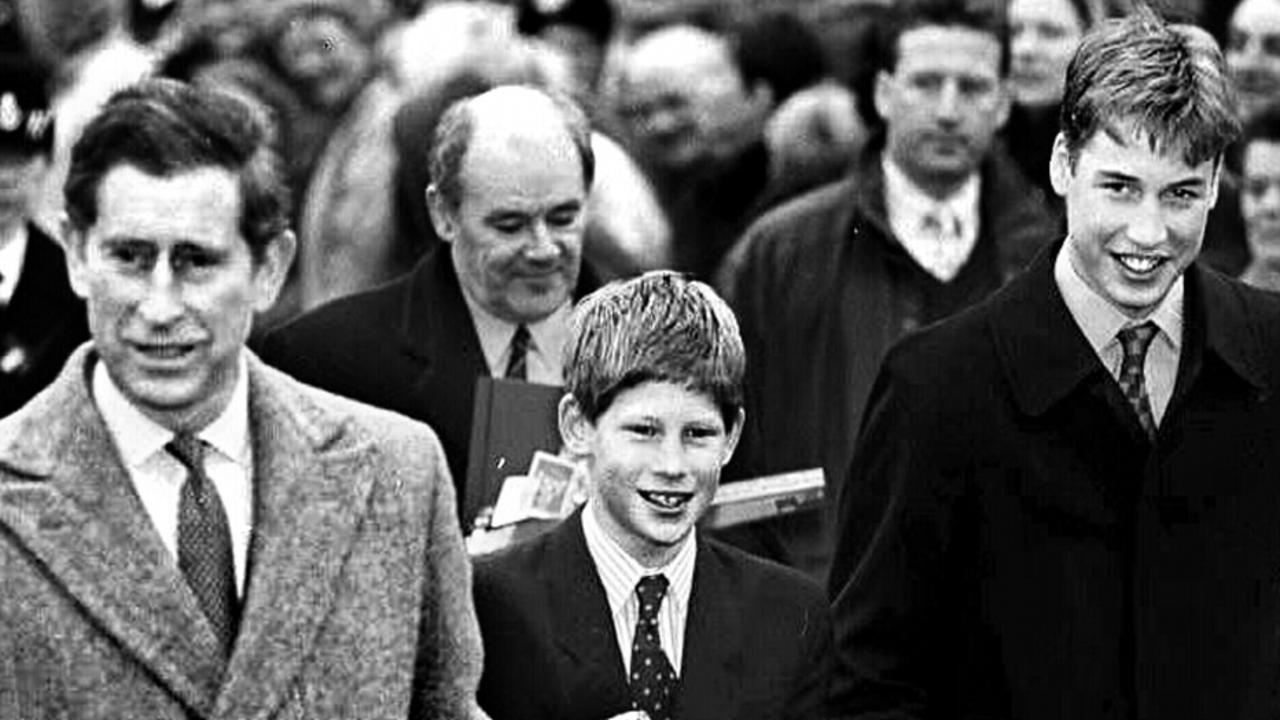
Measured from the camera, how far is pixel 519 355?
771 centimetres

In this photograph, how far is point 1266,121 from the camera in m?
9.85

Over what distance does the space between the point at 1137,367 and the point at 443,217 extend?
75.2 inches

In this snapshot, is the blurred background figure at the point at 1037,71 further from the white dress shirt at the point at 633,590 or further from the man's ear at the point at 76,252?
the man's ear at the point at 76,252

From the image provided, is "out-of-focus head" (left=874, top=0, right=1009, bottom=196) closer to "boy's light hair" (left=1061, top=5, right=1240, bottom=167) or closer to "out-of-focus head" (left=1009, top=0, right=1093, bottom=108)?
"out-of-focus head" (left=1009, top=0, right=1093, bottom=108)

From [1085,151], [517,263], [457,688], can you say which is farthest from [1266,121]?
[457,688]

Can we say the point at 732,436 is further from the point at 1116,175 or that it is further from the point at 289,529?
the point at 289,529

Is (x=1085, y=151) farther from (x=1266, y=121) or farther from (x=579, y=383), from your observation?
(x=1266, y=121)

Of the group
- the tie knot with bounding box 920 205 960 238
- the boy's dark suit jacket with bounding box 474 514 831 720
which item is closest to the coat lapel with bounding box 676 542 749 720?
the boy's dark suit jacket with bounding box 474 514 831 720

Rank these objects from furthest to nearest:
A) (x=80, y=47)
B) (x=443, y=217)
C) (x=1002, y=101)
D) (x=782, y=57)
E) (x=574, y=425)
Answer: (x=80, y=47), (x=782, y=57), (x=1002, y=101), (x=443, y=217), (x=574, y=425)

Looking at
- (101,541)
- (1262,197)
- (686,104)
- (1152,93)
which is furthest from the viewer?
(686,104)

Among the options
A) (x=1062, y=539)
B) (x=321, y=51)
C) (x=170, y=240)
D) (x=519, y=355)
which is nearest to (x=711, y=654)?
(x=1062, y=539)

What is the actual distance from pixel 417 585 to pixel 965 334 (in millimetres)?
1325

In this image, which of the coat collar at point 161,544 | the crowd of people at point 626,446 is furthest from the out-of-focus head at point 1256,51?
the coat collar at point 161,544

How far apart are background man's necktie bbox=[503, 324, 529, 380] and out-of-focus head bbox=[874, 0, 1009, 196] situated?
1812mm
